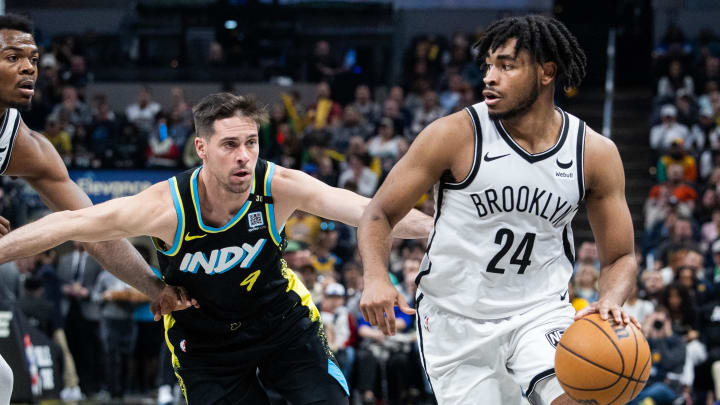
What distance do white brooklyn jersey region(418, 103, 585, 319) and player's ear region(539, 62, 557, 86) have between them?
0.22m

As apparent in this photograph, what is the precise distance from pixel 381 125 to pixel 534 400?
9.85 meters

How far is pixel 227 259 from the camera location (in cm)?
480

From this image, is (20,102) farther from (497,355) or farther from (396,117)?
(396,117)

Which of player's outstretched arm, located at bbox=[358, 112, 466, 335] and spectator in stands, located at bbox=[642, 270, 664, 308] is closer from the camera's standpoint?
player's outstretched arm, located at bbox=[358, 112, 466, 335]

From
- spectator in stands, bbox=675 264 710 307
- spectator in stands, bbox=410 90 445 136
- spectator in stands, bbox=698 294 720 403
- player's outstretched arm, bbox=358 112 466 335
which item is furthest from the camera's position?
spectator in stands, bbox=410 90 445 136

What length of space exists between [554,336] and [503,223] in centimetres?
53

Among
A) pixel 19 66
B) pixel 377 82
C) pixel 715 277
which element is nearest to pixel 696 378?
pixel 715 277

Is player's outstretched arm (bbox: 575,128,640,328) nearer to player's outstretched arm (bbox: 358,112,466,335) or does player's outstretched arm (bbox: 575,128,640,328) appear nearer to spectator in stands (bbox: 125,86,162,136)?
player's outstretched arm (bbox: 358,112,466,335)

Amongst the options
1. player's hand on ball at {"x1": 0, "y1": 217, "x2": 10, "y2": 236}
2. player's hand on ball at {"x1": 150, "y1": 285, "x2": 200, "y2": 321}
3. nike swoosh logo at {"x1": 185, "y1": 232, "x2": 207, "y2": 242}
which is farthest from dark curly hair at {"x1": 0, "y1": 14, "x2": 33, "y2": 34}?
player's hand on ball at {"x1": 150, "y1": 285, "x2": 200, "y2": 321}

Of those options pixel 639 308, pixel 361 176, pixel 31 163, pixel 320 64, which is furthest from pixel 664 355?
pixel 320 64

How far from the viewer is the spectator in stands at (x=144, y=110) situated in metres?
15.4

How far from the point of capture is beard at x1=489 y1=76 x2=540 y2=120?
14.0ft

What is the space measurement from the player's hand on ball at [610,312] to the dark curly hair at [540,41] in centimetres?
103

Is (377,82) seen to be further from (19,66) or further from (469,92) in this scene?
(19,66)
